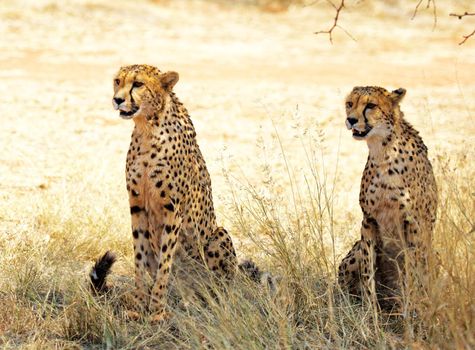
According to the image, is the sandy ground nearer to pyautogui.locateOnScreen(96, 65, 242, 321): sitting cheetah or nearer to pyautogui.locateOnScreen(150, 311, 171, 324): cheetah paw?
pyautogui.locateOnScreen(96, 65, 242, 321): sitting cheetah

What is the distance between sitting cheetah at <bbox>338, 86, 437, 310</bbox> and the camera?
385cm

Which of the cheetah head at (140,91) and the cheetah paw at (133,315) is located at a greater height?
the cheetah head at (140,91)

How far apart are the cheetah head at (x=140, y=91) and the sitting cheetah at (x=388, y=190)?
2.45ft

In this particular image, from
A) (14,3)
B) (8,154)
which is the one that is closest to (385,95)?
(8,154)

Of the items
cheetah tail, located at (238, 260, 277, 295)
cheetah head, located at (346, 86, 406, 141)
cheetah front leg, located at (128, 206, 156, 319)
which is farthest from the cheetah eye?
cheetah front leg, located at (128, 206, 156, 319)

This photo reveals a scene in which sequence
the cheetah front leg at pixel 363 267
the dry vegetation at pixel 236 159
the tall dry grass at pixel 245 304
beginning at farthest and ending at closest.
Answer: the cheetah front leg at pixel 363 267 → the dry vegetation at pixel 236 159 → the tall dry grass at pixel 245 304

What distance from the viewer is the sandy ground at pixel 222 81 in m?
6.40

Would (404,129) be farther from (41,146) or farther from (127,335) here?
(41,146)

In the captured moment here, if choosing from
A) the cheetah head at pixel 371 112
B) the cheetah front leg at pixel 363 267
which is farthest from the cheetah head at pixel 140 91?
the cheetah front leg at pixel 363 267

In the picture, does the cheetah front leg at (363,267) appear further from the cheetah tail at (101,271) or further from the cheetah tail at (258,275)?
the cheetah tail at (101,271)

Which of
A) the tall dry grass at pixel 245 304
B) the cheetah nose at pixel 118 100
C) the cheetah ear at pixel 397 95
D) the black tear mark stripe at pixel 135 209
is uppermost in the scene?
A: the cheetah ear at pixel 397 95

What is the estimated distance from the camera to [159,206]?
13.4 ft

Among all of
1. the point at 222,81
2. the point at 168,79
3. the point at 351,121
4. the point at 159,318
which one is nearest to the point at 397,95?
the point at 351,121

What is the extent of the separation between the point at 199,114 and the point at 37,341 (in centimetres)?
526
